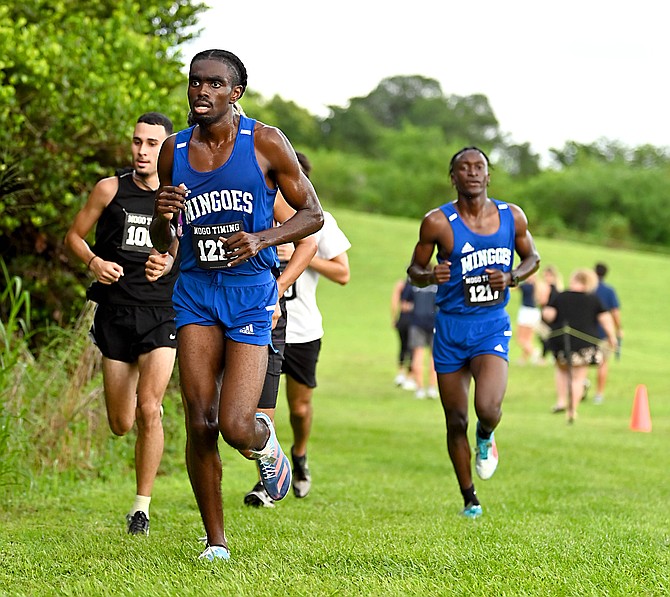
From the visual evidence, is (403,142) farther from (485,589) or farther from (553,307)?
(485,589)

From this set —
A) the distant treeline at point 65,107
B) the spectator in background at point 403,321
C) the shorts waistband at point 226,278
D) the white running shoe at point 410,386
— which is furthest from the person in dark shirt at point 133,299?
the white running shoe at point 410,386

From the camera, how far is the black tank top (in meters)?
7.41

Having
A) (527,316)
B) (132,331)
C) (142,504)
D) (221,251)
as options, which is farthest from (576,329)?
(221,251)

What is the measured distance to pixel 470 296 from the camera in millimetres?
8047

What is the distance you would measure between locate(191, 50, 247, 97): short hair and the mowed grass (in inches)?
94.8

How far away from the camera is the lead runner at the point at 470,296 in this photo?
7938 millimetres

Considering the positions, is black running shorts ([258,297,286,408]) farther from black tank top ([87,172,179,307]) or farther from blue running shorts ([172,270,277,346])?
blue running shorts ([172,270,277,346])

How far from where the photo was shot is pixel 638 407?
54.1 feet

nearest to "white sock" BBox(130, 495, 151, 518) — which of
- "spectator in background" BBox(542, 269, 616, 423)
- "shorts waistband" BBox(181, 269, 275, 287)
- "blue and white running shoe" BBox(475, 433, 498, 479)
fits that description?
"shorts waistband" BBox(181, 269, 275, 287)

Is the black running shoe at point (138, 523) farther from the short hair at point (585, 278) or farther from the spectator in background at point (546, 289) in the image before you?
the spectator in background at point (546, 289)

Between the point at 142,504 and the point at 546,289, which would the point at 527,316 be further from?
the point at 142,504

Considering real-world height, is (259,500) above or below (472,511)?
below

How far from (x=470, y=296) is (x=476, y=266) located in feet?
0.71

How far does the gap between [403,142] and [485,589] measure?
107880 millimetres
